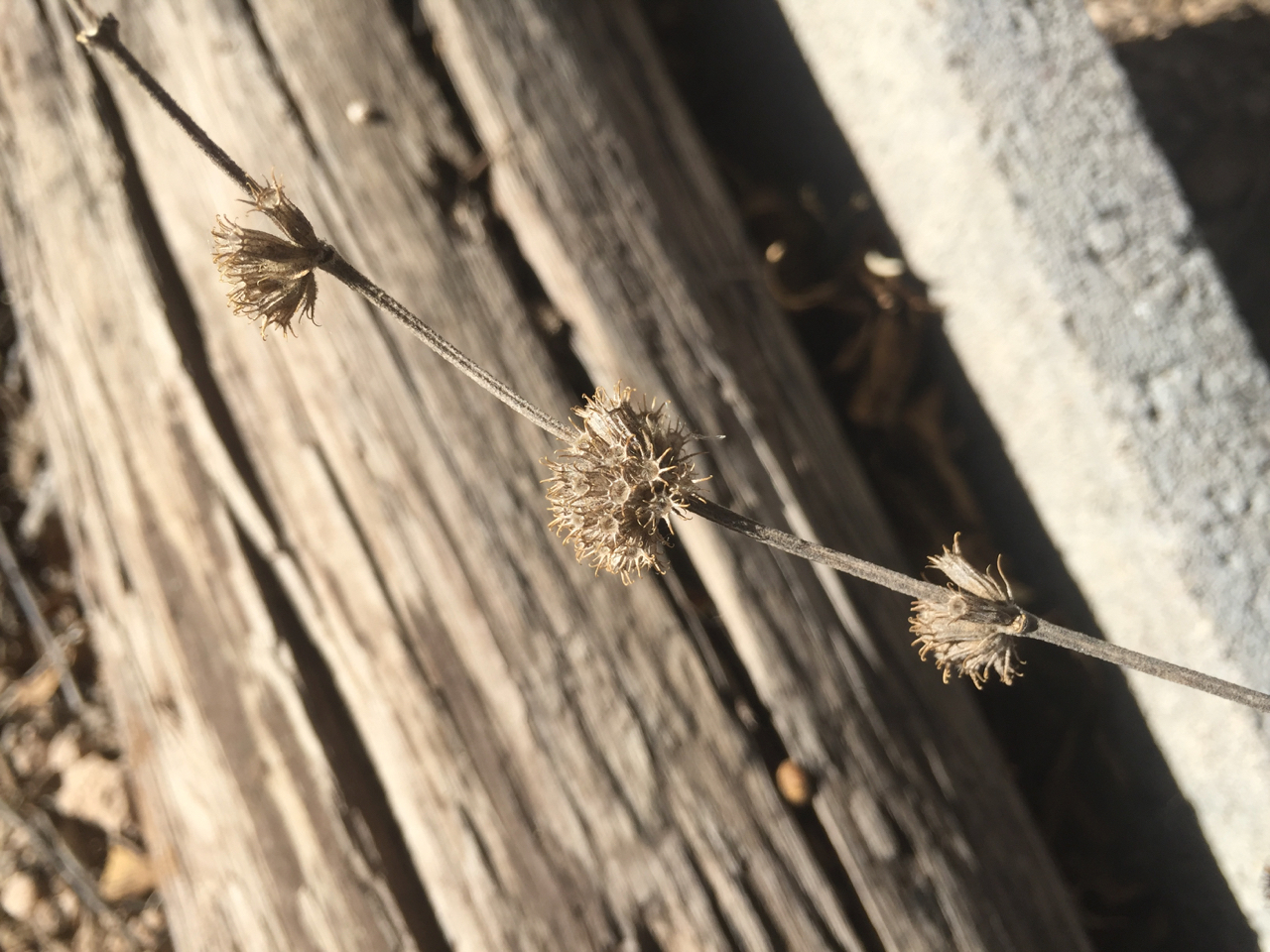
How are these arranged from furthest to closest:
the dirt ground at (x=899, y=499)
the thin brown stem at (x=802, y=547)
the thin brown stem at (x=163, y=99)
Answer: the dirt ground at (x=899, y=499) < the thin brown stem at (x=802, y=547) < the thin brown stem at (x=163, y=99)

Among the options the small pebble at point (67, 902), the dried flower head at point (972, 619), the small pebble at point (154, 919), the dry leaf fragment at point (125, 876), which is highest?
the dried flower head at point (972, 619)

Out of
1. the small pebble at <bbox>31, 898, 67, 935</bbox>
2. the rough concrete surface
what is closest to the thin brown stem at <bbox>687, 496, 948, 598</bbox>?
the rough concrete surface

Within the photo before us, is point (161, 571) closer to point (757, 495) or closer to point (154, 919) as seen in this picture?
point (757, 495)

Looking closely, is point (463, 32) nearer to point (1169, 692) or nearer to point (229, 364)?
point (229, 364)

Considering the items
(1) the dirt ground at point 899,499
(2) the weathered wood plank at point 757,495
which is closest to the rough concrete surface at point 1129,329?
(1) the dirt ground at point 899,499

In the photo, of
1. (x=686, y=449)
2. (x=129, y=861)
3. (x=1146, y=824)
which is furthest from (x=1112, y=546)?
(x=129, y=861)

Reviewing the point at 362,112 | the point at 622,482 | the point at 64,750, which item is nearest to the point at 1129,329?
the point at 622,482

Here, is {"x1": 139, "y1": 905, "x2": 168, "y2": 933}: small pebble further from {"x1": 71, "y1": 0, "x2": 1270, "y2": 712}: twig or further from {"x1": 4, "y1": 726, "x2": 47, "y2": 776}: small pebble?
{"x1": 71, "y1": 0, "x2": 1270, "y2": 712}: twig

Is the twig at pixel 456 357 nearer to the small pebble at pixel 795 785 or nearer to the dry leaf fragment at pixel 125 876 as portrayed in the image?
the small pebble at pixel 795 785
